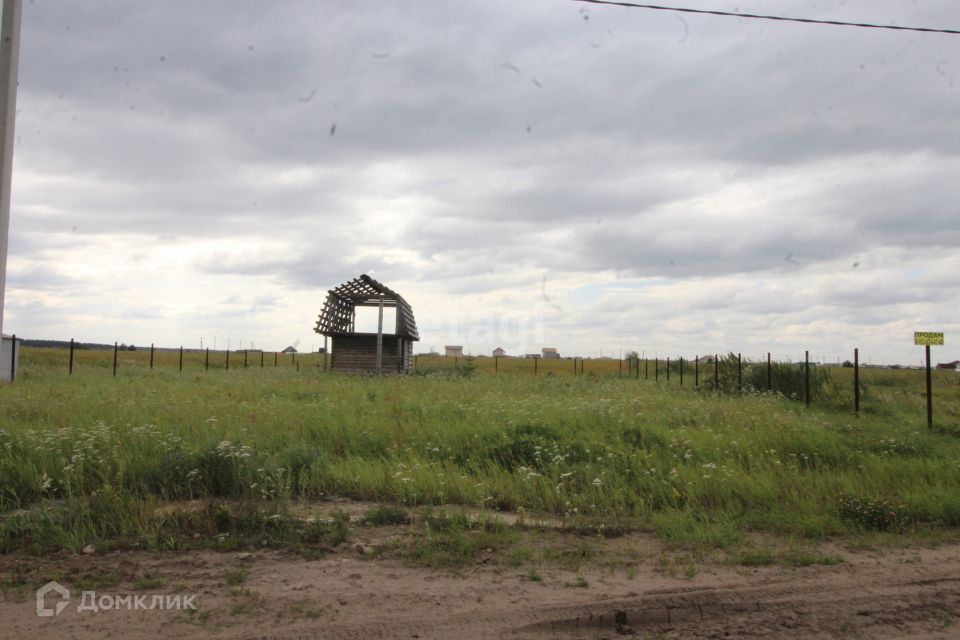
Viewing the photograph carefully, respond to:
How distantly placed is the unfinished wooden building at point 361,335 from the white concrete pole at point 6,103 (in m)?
23.7

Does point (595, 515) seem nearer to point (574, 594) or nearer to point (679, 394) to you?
point (574, 594)

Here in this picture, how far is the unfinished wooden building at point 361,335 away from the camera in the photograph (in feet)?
→ 101

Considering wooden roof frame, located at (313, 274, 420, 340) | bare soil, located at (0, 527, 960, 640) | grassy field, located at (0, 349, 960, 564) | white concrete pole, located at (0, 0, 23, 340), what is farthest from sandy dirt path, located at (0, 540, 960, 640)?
wooden roof frame, located at (313, 274, 420, 340)

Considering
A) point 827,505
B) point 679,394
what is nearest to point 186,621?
point 827,505

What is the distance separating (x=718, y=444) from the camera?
1046 centimetres

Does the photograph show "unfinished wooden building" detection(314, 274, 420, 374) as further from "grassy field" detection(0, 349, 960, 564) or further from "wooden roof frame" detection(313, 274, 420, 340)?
"grassy field" detection(0, 349, 960, 564)

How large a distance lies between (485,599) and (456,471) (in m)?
3.70

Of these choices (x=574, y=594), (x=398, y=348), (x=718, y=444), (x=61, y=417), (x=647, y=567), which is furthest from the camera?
(x=398, y=348)

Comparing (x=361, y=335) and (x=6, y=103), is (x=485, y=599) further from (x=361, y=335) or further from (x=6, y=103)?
(x=361, y=335)

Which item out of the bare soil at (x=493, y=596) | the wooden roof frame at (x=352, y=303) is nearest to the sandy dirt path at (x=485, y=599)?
the bare soil at (x=493, y=596)

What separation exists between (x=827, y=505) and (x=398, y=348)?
84.1ft

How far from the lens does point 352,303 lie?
33031mm

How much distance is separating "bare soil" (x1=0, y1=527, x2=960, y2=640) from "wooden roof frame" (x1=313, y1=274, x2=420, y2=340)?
23.8 m

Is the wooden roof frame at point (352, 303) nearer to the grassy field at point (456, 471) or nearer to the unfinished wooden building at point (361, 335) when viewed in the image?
the unfinished wooden building at point (361, 335)
